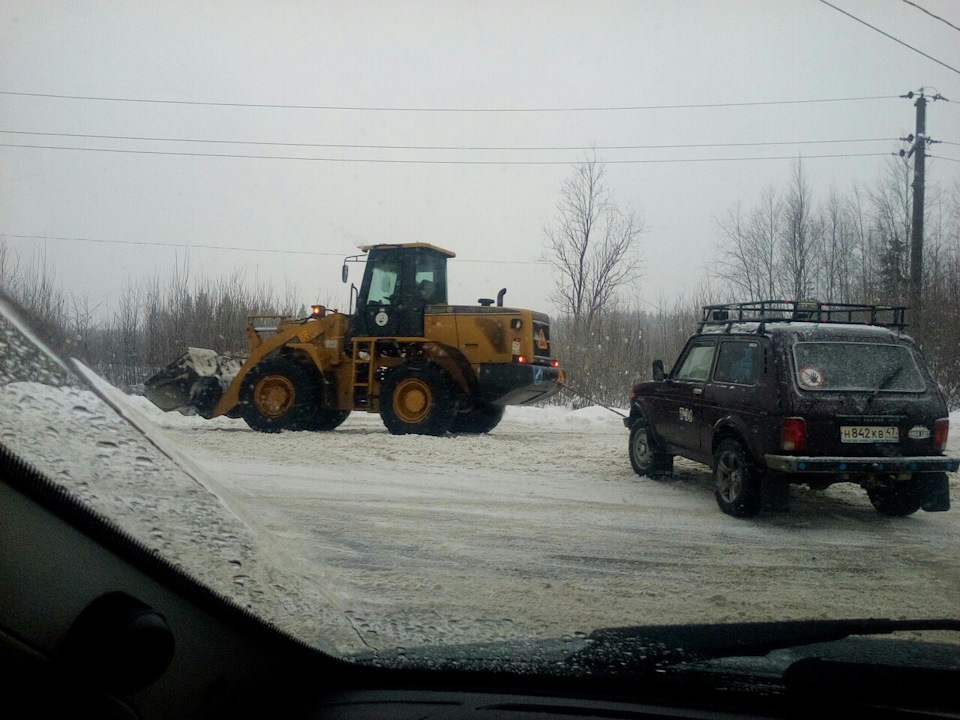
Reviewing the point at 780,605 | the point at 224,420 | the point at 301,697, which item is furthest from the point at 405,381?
the point at 301,697

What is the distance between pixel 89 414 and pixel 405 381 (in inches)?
243

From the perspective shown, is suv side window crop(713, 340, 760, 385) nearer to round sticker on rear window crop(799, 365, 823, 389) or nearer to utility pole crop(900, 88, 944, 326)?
round sticker on rear window crop(799, 365, 823, 389)

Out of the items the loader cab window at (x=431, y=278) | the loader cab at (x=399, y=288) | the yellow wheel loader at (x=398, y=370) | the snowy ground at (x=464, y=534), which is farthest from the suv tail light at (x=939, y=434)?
the loader cab window at (x=431, y=278)

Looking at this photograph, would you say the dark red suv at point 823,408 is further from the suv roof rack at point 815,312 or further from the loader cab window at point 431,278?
the loader cab window at point 431,278

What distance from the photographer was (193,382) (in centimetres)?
682

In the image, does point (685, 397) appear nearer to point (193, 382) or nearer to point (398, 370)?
point (398, 370)

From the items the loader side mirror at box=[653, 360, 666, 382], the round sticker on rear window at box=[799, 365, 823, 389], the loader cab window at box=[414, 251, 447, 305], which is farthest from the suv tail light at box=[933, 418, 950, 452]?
the loader cab window at box=[414, 251, 447, 305]

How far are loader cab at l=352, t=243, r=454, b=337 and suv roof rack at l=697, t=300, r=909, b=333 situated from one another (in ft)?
7.21

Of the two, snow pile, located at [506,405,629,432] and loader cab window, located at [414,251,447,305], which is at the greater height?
loader cab window, located at [414,251,447,305]

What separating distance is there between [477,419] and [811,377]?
173 inches

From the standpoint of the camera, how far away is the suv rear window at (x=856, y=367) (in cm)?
534

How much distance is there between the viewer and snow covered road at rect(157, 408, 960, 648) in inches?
148

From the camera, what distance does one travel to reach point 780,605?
388 cm

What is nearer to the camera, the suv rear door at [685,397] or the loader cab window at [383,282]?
the suv rear door at [685,397]
